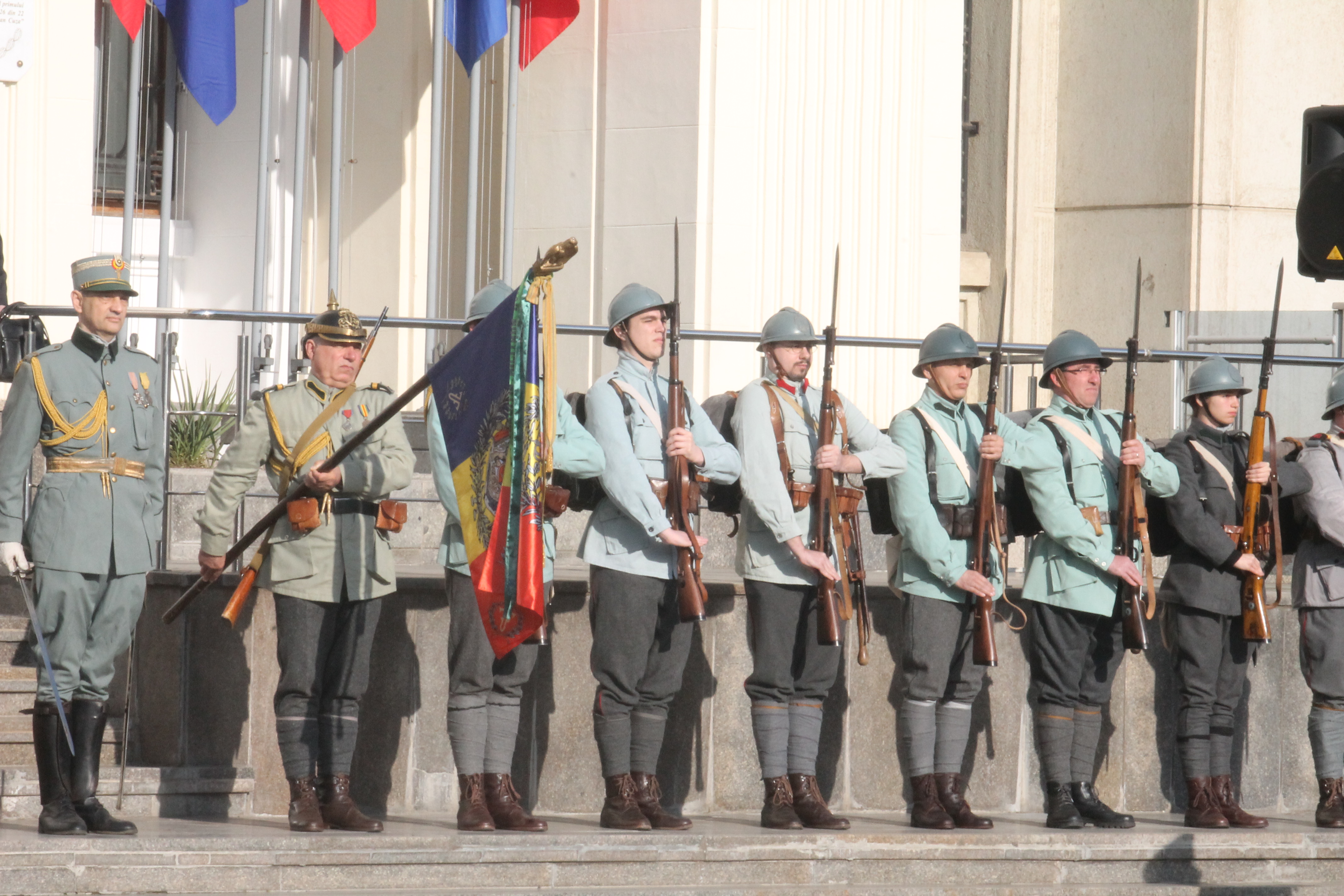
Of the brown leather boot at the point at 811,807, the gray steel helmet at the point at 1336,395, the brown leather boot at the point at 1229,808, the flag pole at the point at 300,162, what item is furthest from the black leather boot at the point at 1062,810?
the flag pole at the point at 300,162

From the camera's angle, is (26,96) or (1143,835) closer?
(1143,835)

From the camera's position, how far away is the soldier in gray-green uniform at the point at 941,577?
29.5ft

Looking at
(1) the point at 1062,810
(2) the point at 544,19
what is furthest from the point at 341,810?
(2) the point at 544,19

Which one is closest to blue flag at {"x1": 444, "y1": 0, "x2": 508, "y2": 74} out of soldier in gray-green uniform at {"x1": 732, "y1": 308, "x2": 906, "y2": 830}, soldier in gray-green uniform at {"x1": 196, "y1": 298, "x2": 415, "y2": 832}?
soldier in gray-green uniform at {"x1": 732, "y1": 308, "x2": 906, "y2": 830}

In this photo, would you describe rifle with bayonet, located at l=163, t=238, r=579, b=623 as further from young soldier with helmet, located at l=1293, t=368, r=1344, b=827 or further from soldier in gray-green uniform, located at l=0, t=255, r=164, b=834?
young soldier with helmet, located at l=1293, t=368, r=1344, b=827

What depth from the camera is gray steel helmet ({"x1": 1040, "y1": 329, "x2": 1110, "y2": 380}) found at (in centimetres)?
957

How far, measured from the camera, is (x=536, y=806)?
934 centimetres

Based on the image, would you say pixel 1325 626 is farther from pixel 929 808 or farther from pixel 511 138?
pixel 511 138

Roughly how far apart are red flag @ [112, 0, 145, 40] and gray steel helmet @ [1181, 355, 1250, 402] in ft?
19.7

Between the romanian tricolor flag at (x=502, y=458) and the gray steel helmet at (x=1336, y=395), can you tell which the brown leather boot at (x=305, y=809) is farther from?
the gray steel helmet at (x=1336, y=395)

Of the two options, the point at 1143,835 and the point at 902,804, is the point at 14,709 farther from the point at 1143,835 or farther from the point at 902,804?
the point at 1143,835

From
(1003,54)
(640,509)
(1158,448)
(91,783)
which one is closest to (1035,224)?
(1003,54)

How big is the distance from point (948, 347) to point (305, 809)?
3322mm

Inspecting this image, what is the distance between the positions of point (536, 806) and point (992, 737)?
2.22m
